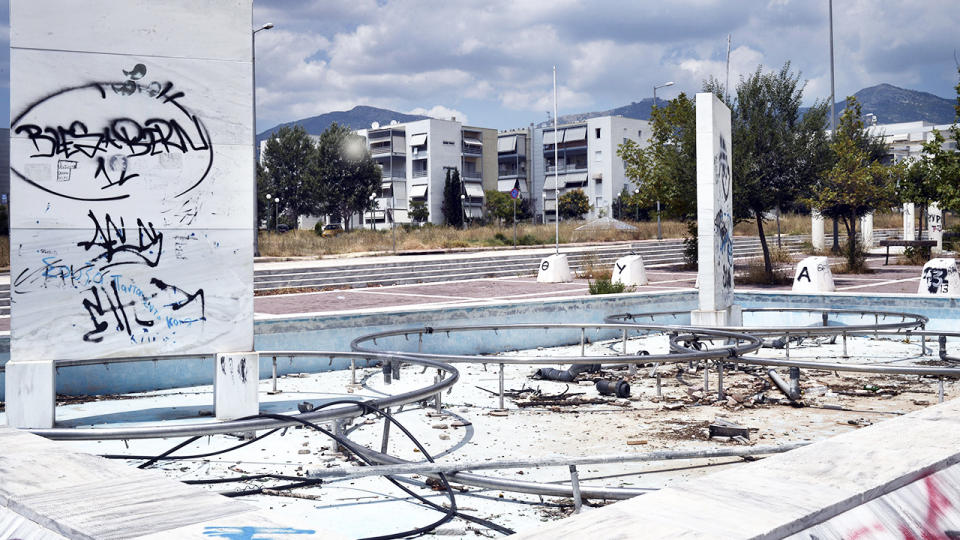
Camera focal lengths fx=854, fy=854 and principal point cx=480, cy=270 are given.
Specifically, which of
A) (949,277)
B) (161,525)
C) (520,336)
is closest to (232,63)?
(161,525)

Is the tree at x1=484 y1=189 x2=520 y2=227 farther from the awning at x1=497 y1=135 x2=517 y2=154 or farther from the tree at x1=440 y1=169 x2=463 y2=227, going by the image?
the awning at x1=497 y1=135 x2=517 y2=154

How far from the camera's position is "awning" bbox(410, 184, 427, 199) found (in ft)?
299

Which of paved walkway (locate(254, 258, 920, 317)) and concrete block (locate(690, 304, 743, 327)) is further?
paved walkway (locate(254, 258, 920, 317))

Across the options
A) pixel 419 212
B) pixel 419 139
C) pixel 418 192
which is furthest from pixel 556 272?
pixel 419 139

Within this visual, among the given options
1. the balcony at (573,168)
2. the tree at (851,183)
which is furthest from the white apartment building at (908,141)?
the balcony at (573,168)

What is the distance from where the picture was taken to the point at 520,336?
13.5 metres

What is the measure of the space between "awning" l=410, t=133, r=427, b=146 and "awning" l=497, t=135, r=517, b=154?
12.0 metres

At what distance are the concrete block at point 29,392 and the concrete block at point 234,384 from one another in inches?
52.7

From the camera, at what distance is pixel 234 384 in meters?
7.61

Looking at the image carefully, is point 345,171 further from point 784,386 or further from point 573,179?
point 784,386

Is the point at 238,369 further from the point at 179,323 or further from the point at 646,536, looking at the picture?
the point at 646,536

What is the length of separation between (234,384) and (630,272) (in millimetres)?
16914

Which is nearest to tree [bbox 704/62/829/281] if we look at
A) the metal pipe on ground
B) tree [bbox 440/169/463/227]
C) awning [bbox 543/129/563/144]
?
the metal pipe on ground

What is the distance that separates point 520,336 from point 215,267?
667 centimetres
